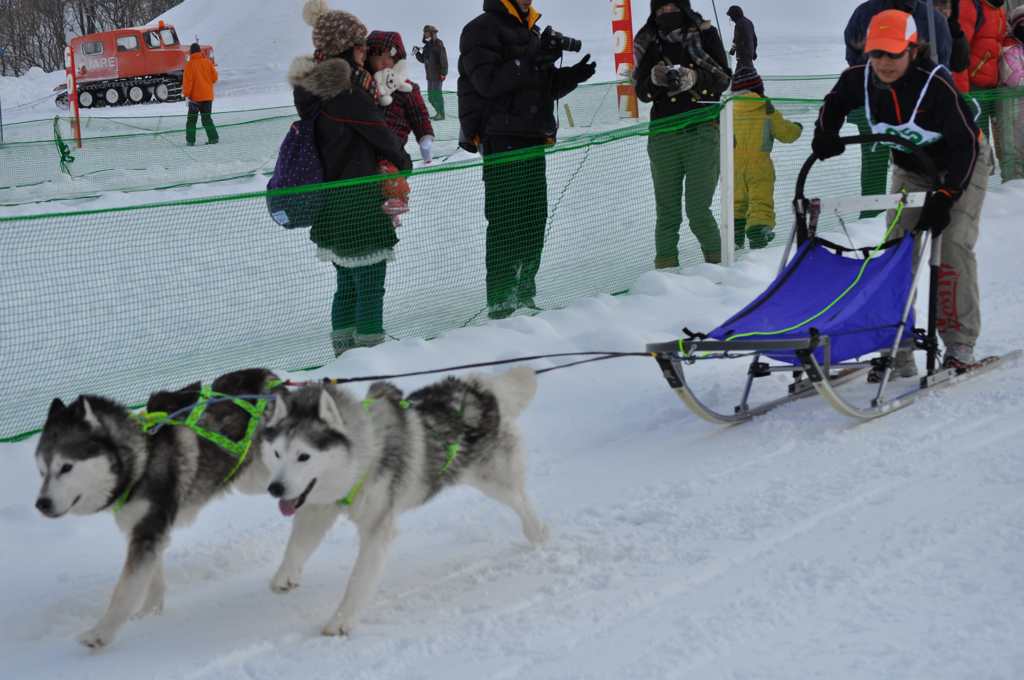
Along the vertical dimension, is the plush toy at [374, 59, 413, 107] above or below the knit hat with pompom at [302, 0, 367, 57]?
below

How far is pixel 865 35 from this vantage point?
679cm

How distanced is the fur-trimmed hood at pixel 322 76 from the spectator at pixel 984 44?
5.99 meters

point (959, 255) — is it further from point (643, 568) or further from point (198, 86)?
point (198, 86)

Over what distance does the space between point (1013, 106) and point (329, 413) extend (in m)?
8.49

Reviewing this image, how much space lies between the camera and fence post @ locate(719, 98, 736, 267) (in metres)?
6.45

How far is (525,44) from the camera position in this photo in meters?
5.50

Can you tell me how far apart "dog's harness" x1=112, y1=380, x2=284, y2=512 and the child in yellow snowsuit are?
4893mm

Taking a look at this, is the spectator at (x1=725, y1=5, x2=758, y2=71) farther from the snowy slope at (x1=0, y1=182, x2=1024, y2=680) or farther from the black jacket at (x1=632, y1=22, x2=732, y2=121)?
the snowy slope at (x1=0, y1=182, x2=1024, y2=680)

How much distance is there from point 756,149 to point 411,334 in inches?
132

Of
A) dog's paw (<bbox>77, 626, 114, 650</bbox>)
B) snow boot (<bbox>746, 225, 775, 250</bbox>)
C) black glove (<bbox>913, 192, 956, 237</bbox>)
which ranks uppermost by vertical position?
black glove (<bbox>913, 192, 956, 237</bbox>)

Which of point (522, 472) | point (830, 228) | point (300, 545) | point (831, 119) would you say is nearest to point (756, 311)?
point (831, 119)

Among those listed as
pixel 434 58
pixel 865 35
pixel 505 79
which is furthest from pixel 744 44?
pixel 434 58

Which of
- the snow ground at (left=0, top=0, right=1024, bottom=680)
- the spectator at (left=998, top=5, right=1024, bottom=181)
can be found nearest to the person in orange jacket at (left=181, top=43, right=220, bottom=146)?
the spectator at (left=998, top=5, right=1024, bottom=181)

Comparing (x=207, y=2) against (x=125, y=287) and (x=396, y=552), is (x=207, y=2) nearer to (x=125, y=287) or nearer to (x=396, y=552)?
(x=125, y=287)
